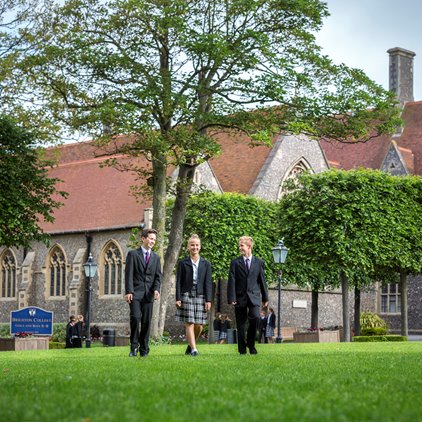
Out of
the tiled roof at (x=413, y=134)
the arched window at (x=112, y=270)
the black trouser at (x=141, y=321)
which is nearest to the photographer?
the black trouser at (x=141, y=321)

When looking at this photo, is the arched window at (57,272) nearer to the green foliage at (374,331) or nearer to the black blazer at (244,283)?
the green foliage at (374,331)

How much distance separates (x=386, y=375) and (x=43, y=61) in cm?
2027

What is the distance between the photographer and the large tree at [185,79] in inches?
1101

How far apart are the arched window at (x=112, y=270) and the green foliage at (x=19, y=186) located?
52.7ft

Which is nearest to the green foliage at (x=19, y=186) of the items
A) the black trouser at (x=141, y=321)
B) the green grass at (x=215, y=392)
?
the black trouser at (x=141, y=321)

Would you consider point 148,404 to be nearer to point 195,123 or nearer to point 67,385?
point 67,385

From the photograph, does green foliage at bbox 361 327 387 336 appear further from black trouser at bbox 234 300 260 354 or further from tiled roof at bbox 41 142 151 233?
black trouser at bbox 234 300 260 354

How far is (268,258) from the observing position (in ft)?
145

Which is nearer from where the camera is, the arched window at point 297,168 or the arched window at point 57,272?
the arched window at point 57,272

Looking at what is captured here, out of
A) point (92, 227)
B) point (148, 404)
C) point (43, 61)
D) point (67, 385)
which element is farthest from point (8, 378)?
point (92, 227)

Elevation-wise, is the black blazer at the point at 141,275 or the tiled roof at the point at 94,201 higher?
the tiled roof at the point at 94,201

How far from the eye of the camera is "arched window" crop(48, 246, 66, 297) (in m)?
50.8

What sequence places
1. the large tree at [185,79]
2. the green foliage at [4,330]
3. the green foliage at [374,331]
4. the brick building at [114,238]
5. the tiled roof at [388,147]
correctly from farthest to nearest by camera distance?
the tiled roof at [388,147]
the green foliage at [4,330]
the brick building at [114,238]
the green foliage at [374,331]
the large tree at [185,79]

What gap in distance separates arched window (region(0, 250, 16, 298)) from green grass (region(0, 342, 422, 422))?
41.8 metres
